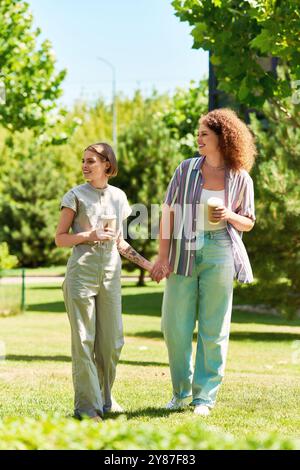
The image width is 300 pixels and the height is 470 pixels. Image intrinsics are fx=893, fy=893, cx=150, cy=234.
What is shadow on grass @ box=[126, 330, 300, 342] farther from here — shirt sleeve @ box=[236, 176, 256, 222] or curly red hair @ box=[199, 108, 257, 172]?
curly red hair @ box=[199, 108, 257, 172]

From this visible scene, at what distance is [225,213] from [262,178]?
8.79 meters

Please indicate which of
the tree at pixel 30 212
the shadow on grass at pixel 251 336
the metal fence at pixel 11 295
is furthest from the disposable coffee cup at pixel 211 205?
the tree at pixel 30 212

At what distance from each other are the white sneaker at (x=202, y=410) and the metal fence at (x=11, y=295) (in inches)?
561

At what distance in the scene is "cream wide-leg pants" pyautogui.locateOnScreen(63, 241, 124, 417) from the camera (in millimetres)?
5449

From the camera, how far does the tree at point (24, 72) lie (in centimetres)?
1942

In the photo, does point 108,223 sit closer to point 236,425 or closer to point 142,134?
point 236,425

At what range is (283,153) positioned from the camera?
14.6 metres

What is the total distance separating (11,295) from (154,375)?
1229cm

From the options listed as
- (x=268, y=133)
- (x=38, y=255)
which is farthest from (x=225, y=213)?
(x=38, y=255)

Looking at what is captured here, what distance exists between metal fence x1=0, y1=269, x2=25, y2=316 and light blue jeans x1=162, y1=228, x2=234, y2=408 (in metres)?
14.1

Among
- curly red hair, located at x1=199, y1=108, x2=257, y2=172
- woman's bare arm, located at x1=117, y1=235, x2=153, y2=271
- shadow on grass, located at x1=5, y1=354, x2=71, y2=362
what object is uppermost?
curly red hair, located at x1=199, y1=108, x2=257, y2=172

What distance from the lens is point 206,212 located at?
18.8 ft

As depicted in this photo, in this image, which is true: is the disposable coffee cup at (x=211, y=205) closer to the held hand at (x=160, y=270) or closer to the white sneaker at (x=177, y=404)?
the held hand at (x=160, y=270)

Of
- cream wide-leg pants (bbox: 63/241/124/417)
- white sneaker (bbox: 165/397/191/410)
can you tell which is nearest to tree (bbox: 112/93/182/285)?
white sneaker (bbox: 165/397/191/410)
